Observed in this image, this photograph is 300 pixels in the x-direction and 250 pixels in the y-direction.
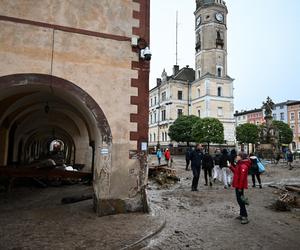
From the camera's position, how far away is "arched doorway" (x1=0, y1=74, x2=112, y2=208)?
7297mm

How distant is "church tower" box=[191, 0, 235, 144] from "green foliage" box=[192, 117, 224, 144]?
40.0 feet

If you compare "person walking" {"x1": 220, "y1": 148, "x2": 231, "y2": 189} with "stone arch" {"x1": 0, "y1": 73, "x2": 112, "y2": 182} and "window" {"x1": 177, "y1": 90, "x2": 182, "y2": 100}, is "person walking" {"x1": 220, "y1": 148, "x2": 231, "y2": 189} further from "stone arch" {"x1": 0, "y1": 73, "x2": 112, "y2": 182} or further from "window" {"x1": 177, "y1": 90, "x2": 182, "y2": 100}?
"window" {"x1": 177, "y1": 90, "x2": 182, "y2": 100}

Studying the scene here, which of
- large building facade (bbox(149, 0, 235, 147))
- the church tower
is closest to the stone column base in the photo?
large building facade (bbox(149, 0, 235, 147))

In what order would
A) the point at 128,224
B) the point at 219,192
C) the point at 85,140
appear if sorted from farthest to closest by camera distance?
the point at 85,140, the point at 219,192, the point at 128,224

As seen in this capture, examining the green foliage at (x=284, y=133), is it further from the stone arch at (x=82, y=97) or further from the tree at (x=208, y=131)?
the stone arch at (x=82, y=97)

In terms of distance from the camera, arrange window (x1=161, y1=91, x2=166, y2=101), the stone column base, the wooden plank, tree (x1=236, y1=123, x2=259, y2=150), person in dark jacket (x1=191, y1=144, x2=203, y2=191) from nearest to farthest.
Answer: the stone column base → the wooden plank → person in dark jacket (x1=191, y1=144, x2=203, y2=191) → tree (x1=236, y1=123, x2=259, y2=150) → window (x1=161, y1=91, x2=166, y2=101)

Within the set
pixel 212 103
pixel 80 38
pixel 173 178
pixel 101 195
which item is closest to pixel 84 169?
pixel 173 178

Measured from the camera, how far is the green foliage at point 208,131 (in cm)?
4753

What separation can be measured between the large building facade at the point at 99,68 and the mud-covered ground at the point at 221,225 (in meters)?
1.59

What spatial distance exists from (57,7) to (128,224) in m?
5.64

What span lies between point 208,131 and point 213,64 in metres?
18.1

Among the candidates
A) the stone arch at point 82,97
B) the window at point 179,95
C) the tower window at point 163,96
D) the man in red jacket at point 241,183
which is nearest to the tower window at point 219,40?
the window at point 179,95

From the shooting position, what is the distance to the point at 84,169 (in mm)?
15547

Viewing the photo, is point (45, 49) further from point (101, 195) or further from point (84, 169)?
point (84, 169)
